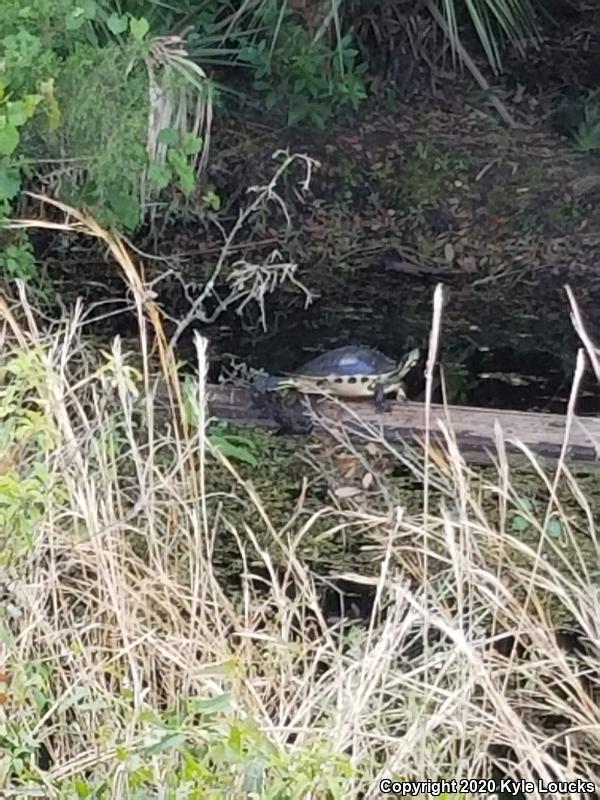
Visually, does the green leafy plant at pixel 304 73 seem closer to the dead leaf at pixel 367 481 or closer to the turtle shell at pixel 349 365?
the turtle shell at pixel 349 365

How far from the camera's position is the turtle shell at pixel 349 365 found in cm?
440

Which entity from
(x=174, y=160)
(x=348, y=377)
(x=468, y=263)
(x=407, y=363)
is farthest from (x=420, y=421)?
(x=468, y=263)

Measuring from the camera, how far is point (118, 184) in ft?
16.9

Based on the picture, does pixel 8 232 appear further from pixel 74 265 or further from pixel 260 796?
pixel 260 796

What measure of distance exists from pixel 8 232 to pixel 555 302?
2.39 metres

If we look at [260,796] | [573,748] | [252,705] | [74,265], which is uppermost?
[260,796]

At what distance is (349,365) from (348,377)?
6 cm

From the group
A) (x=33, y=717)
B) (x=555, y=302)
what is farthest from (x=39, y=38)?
(x=33, y=717)

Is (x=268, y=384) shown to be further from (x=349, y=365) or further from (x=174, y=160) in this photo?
(x=174, y=160)

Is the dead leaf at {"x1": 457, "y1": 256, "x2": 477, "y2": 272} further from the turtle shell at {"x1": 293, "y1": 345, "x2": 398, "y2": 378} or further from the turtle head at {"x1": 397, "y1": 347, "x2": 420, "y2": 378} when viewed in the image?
the turtle shell at {"x1": 293, "y1": 345, "x2": 398, "y2": 378}

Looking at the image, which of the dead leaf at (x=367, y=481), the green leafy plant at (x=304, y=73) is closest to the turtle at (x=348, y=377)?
the dead leaf at (x=367, y=481)

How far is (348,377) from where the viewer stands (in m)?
4.38

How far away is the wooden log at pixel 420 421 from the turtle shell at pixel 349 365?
162 mm

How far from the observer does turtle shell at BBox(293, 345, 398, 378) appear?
4402 mm
